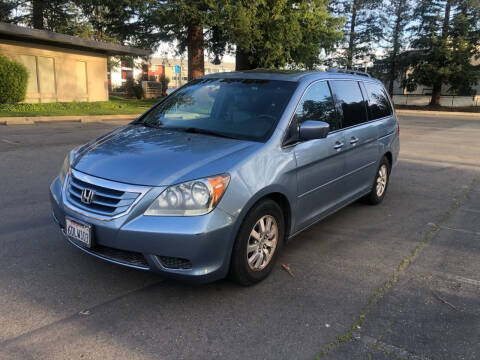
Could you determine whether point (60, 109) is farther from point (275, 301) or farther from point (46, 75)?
point (275, 301)

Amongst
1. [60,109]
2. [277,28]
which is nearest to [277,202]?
[60,109]

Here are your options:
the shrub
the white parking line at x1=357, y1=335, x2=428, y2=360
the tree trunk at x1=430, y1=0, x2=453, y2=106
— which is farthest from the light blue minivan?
the tree trunk at x1=430, y1=0, x2=453, y2=106

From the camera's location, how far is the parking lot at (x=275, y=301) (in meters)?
2.70

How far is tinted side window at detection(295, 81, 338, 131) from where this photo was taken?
4.01 metres

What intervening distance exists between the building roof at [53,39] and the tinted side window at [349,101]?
17.5 m

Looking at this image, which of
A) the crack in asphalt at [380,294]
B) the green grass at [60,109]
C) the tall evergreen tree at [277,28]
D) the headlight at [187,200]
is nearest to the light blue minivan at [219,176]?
the headlight at [187,200]

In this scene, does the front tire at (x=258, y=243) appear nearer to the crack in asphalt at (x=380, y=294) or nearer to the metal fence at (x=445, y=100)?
the crack in asphalt at (x=380, y=294)

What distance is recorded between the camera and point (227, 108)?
421 centimetres

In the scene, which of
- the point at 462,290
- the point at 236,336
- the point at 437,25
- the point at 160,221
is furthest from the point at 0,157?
the point at 437,25

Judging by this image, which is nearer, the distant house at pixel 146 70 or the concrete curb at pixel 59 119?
the concrete curb at pixel 59 119

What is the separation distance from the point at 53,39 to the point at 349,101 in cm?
1868

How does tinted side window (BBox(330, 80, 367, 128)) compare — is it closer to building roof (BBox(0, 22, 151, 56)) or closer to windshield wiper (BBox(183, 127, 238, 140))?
windshield wiper (BBox(183, 127, 238, 140))

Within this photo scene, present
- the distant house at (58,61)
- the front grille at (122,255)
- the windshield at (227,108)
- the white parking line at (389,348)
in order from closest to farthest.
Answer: the white parking line at (389,348), the front grille at (122,255), the windshield at (227,108), the distant house at (58,61)

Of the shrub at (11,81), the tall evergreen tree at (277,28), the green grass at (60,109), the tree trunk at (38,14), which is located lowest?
the green grass at (60,109)
